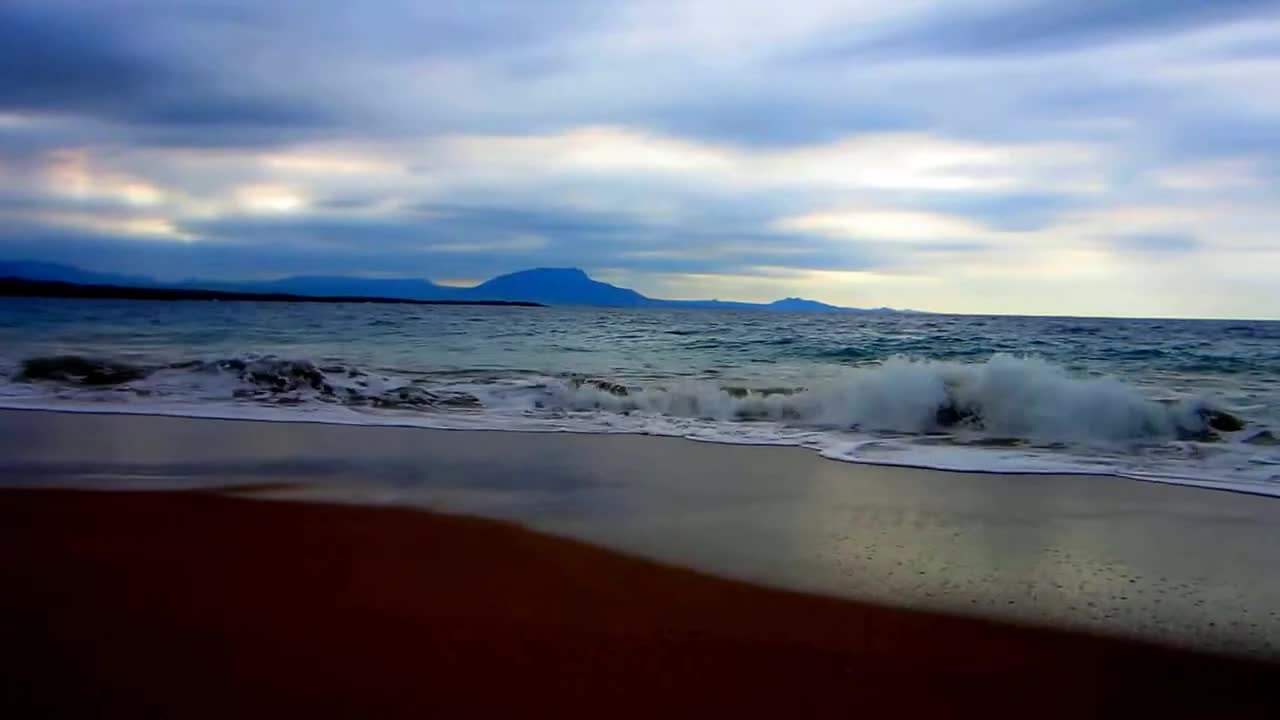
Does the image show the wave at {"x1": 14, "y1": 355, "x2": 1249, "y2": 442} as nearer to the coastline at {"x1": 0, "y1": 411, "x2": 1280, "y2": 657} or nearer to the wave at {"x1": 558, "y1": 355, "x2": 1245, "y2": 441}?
the wave at {"x1": 558, "y1": 355, "x2": 1245, "y2": 441}

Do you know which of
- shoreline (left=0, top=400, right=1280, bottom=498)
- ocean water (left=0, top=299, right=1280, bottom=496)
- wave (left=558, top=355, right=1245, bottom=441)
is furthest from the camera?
wave (left=558, top=355, right=1245, bottom=441)

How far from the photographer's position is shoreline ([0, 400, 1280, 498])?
641 cm

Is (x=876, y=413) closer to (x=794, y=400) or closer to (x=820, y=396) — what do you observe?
(x=820, y=396)

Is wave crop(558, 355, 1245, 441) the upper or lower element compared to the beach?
upper

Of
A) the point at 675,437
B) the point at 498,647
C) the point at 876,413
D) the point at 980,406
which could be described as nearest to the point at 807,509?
the point at 498,647

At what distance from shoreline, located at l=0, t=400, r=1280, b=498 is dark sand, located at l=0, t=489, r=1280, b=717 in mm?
3598

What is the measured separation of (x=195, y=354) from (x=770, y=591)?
17.6m

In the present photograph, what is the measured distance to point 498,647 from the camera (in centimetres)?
309

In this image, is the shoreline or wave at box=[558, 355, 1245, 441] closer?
the shoreline

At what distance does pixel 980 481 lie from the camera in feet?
21.1

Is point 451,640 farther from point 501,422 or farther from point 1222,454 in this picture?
point 1222,454

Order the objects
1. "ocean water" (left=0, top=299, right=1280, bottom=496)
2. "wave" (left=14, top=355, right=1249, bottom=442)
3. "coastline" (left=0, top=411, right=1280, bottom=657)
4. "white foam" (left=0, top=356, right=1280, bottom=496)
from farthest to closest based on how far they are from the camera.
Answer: "wave" (left=14, top=355, right=1249, bottom=442) < "ocean water" (left=0, top=299, right=1280, bottom=496) < "white foam" (left=0, top=356, right=1280, bottom=496) < "coastline" (left=0, top=411, right=1280, bottom=657)

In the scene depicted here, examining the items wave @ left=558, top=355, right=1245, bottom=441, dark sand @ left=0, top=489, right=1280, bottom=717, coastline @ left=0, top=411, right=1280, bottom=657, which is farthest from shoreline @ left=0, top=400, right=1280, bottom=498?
dark sand @ left=0, top=489, right=1280, bottom=717

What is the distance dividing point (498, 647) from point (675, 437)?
563cm
